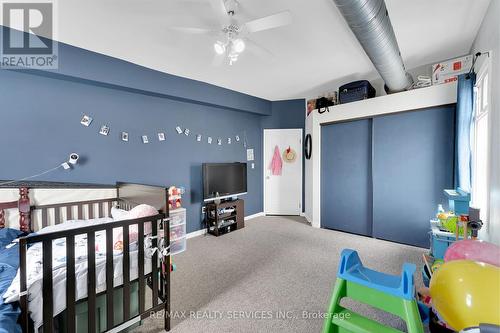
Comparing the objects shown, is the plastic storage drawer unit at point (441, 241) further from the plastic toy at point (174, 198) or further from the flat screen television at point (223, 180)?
the plastic toy at point (174, 198)

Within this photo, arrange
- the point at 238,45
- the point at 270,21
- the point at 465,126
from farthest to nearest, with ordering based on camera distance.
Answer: the point at 465,126, the point at 238,45, the point at 270,21

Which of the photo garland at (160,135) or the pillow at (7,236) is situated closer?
the pillow at (7,236)

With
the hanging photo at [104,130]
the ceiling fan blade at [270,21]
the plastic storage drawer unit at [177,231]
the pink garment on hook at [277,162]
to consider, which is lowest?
the plastic storage drawer unit at [177,231]

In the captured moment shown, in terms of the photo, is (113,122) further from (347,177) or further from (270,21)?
(347,177)

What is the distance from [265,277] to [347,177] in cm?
220

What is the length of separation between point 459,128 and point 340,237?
204 centimetres

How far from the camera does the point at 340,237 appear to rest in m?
3.49

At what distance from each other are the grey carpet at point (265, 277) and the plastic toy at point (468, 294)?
973 millimetres

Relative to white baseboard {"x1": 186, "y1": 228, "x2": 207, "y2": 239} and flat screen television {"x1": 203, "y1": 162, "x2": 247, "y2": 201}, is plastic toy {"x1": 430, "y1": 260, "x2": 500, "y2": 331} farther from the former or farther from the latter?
white baseboard {"x1": 186, "y1": 228, "x2": 207, "y2": 239}

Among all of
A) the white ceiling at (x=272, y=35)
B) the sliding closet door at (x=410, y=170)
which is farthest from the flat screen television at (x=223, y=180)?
the sliding closet door at (x=410, y=170)

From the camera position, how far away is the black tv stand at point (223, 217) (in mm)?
3693

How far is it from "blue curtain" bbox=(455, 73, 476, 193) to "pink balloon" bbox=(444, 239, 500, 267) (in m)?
1.67

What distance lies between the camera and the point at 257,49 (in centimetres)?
232

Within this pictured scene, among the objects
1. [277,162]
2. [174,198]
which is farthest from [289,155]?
[174,198]
